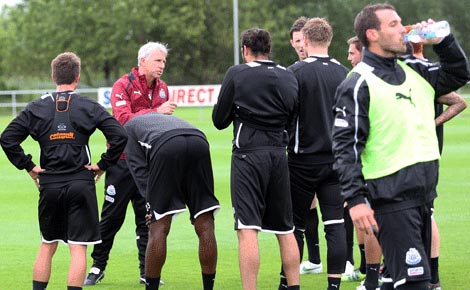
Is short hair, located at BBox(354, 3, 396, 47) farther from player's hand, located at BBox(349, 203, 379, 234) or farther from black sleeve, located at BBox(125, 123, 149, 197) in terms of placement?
black sleeve, located at BBox(125, 123, 149, 197)

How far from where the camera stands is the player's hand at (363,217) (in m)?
5.80

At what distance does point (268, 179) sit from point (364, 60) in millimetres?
2197

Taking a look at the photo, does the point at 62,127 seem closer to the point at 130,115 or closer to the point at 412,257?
the point at 130,115

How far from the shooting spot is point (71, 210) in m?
7.98

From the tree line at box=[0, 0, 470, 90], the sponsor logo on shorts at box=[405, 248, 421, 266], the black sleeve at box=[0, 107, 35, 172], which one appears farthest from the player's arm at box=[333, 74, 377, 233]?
the tree line at box=[0, 0, 470, 90]

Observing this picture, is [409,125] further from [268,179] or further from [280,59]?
[280,59]

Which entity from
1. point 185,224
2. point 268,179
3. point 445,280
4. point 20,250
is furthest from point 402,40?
point 185,224

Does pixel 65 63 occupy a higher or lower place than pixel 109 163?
higher

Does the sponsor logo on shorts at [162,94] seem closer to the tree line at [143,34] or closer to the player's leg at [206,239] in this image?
the player's leg at [206,239]

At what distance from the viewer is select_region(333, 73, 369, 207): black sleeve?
19.3ft

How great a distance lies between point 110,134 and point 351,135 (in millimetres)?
2721

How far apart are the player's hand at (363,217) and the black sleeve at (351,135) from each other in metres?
0.05

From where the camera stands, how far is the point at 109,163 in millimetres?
8258

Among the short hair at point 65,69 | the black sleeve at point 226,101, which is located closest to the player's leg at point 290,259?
the black sleeve at point 226,101
